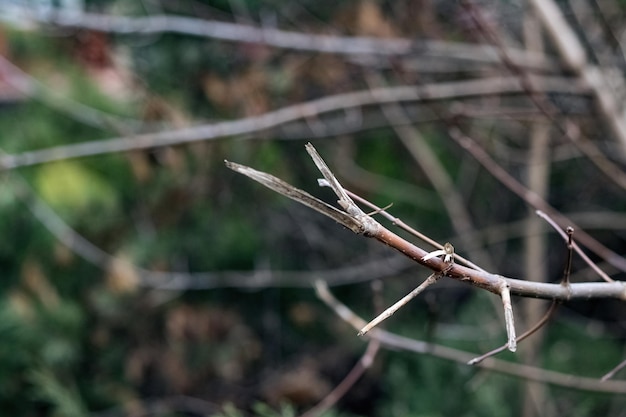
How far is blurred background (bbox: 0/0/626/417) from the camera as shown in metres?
1.64

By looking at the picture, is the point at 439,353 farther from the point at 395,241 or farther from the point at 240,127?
the point at 240,127

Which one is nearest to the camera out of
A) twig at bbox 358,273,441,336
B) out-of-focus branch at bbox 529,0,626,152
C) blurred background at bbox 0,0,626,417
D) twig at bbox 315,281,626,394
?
twig at bbox 358,273,441,336

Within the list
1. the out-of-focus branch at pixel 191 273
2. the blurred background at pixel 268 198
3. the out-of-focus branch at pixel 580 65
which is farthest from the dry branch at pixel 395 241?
the out-of-focus branch at pixel 191 273

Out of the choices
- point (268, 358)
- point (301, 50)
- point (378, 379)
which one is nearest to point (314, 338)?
point (268, 358)

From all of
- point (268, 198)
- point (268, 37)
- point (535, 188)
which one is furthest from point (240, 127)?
point (535, 188)

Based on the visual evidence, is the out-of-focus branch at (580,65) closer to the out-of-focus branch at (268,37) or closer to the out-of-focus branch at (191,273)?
the out-of-focus branch at (268,37)

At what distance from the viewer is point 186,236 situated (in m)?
2.05

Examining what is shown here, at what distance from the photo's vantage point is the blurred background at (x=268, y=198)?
1638mm

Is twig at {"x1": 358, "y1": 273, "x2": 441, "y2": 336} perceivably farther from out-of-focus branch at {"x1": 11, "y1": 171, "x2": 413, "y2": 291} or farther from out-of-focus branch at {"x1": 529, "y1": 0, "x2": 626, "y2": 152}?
out-of-focus branch at {"x1": 11, "y1": 171, "x2": 413, "y2": 291}

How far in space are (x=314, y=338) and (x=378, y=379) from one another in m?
0.34

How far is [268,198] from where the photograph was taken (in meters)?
2.16

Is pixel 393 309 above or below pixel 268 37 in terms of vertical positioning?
below

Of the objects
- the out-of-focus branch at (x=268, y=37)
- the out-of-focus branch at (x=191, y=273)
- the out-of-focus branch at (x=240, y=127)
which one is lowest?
the out-of-focus branch at (x=191, y=273)

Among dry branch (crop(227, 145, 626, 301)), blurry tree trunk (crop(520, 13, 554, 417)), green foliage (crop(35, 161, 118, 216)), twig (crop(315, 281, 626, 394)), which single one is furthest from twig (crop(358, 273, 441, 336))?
green foliage (crop(35, 161, 118, 216))
